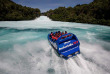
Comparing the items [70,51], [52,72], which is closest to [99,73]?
[70,51]

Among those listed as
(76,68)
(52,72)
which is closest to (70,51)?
(76,68)

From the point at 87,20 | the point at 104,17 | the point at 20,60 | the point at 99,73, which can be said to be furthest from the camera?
the point at 87,20

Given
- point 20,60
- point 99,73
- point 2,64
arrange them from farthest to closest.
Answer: point 20,60
point 2,64
point 99,73

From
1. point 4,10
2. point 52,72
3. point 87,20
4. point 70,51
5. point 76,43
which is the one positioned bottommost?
point 52,72

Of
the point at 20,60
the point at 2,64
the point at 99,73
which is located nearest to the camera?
the point at 99,73

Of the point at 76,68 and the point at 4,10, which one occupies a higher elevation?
the point at 4,10

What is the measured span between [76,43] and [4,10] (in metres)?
44.1

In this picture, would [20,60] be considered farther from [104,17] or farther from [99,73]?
[104,17]

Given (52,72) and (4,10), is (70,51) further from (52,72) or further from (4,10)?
(4,10)

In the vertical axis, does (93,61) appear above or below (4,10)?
below

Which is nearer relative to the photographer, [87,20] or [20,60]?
[20,60]

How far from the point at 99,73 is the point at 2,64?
508cm

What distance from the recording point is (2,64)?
4551 mm

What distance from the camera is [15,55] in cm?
557
